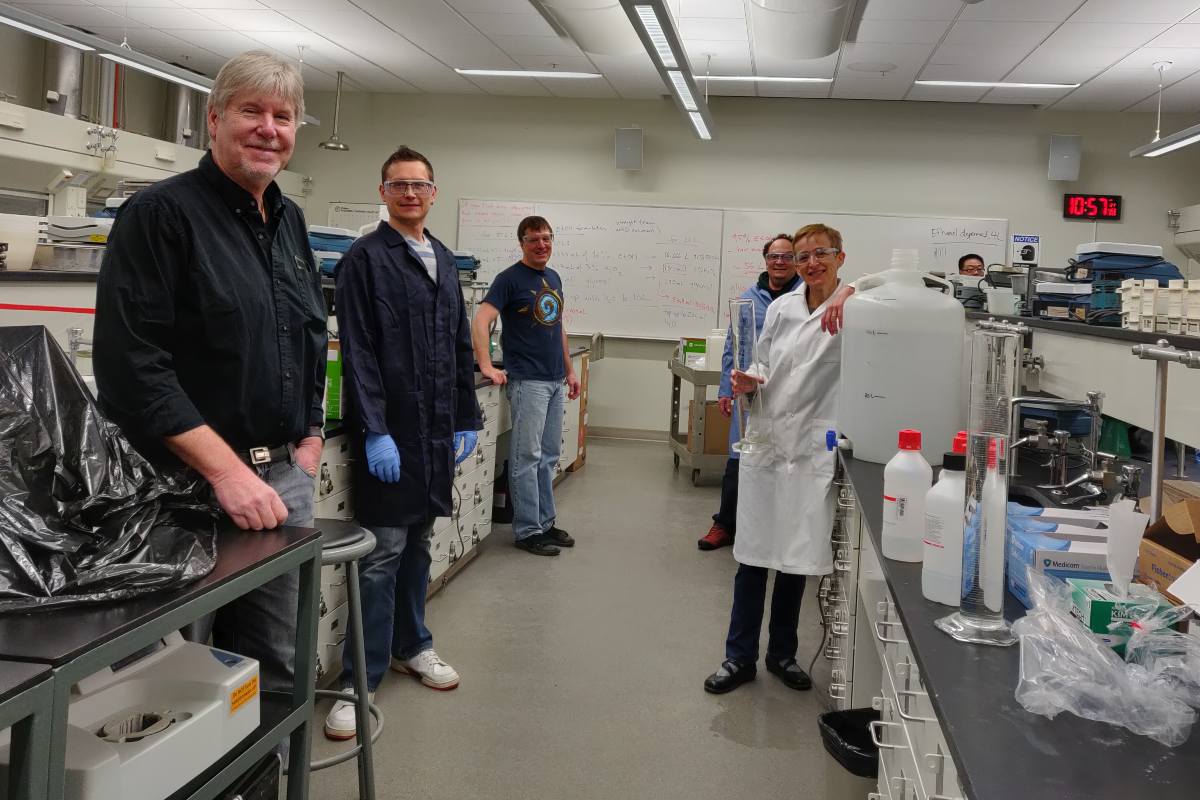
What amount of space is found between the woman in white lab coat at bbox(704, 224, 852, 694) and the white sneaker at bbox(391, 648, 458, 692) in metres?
0.77

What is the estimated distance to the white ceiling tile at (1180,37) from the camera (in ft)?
15.0

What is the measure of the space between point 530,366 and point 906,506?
2747 mm

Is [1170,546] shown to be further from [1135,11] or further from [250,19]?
[250,19]

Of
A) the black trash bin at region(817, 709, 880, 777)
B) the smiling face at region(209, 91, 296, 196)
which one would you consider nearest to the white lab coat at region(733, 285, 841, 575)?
the black trash bin at region(817, 709, 880, 777)

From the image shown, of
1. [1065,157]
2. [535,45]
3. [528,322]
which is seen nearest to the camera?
[528,322]

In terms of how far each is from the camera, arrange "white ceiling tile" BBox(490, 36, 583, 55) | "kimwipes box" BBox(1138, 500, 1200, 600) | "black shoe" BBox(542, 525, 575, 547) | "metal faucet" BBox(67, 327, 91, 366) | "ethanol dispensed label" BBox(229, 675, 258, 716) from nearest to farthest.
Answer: "kimwipes box" BBox(1138, 500, 1200, 600)
"ethanol dispensed label" BBox(229, 675, 258, 716)
"metal faucet" BBox(67, 327, 91, 366)
"black shoe" BBox(542, 525, 575, 547)
"white ceiling tile" BBox(490, 36, 583, 55)

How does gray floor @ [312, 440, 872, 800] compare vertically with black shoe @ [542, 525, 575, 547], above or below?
below

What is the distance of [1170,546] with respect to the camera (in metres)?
1.20

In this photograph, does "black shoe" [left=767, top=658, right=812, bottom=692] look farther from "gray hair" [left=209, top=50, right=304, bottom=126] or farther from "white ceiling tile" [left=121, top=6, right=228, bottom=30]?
"white ceiling tile" [left=121, top=6, right=228, bottom=30]

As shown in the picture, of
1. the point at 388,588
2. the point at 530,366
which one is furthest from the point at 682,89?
the point at 388,588

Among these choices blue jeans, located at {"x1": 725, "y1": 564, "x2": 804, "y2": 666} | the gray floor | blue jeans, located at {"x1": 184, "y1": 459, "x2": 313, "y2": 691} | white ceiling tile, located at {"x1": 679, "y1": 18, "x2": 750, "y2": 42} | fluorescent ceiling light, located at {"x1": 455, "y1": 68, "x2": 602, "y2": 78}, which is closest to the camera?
blue jeans, located at {"x1": 184, "y1": 459, "x2": 313, "y2": 691}

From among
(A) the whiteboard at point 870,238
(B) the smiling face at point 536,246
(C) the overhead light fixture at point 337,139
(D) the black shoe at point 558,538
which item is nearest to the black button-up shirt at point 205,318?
(B) the smiling face at point 536,246

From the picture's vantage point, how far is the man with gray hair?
1.41 metres

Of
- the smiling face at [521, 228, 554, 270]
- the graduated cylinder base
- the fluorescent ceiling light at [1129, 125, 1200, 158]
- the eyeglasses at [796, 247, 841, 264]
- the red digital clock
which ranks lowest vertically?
the graduated cylinder base
